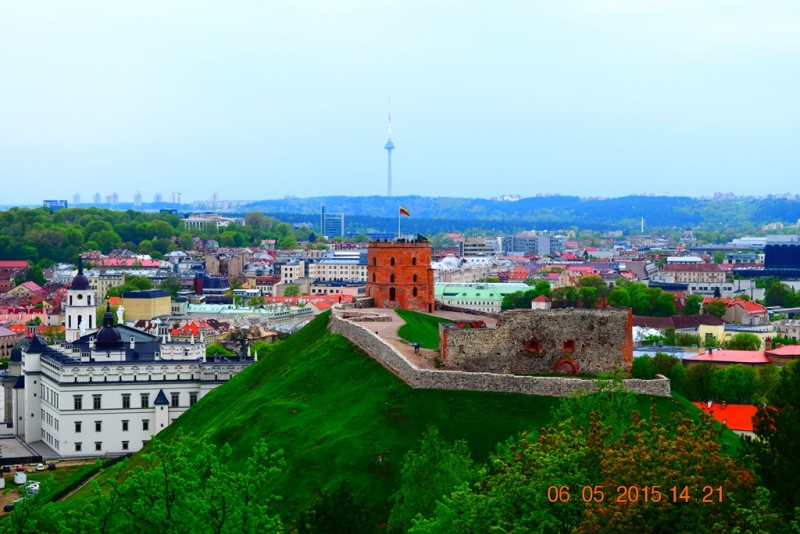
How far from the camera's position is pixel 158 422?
283ft

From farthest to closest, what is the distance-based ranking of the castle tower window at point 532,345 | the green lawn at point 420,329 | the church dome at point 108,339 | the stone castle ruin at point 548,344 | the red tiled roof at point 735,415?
the church dome at point 108,339, the red tiled roof at point 735,415, the green lawn at point 420,329, the castle tower window at point 532,345, the stone castle ruin at point 548,344

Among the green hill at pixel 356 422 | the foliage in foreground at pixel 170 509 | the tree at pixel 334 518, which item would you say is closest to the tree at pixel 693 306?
the green hill at pixel 356 422

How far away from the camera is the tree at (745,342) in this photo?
11556cm

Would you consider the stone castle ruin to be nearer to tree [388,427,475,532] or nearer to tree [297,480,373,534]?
tree [388,427,475,532]

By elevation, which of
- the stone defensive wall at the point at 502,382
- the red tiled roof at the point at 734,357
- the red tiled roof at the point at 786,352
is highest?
the stone defensive wall at the point at 502,382

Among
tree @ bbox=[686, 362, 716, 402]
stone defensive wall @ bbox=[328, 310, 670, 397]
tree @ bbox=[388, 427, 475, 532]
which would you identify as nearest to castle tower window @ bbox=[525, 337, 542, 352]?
stone defensive wall @ bbox=[328, 310, 670, 397]

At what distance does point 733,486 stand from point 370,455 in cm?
1761

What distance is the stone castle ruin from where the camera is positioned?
52.4 m

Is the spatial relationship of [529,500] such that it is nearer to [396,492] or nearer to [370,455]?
[396,492]

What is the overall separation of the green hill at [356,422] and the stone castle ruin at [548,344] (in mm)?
2537

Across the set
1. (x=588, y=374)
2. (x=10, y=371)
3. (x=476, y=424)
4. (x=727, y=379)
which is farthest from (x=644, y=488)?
(x=10, y=371)

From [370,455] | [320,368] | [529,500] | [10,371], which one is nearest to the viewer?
[529,500]

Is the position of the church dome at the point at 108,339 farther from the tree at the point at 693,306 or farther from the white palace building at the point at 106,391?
the tree at the point at 693,306

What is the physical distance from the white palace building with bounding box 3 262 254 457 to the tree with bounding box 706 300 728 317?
231ft
